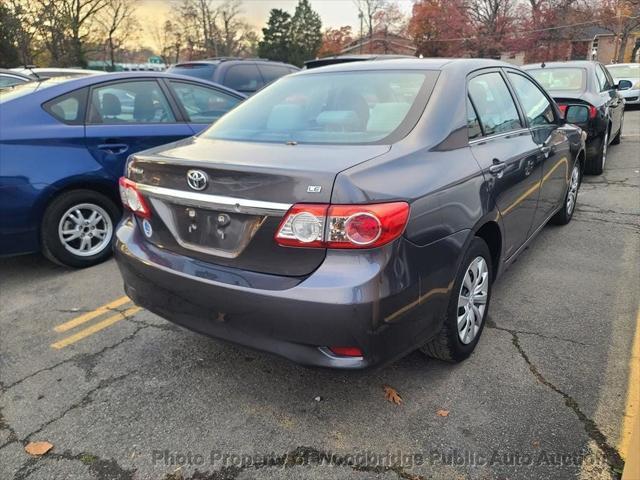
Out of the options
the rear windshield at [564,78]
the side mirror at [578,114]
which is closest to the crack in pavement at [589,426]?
the side mirror at [578,114]

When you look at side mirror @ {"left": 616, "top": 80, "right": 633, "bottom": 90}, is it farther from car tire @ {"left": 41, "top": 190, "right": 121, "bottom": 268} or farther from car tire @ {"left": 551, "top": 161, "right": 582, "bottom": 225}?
car tire @ {"left": 41, "top": 190, "right": 121, "bottom": 268}

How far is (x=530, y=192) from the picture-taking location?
11.6 feet

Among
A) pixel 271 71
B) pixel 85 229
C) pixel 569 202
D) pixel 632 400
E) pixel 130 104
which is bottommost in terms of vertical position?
pixel 632 400

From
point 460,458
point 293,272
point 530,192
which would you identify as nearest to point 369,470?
point 460,458

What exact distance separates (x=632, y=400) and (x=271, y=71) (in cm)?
860

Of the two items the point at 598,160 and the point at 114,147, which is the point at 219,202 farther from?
the point at 598,160

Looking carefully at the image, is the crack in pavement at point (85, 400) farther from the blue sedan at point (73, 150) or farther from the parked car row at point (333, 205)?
the blue sedan at point (73, 150)

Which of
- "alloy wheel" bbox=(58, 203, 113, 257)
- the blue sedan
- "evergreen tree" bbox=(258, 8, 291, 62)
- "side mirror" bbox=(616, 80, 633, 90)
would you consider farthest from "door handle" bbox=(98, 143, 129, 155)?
"evergreen tree" bbox=(258, 8, 291, 62)

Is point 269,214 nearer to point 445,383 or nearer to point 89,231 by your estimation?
point 445,383

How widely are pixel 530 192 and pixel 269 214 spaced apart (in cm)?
217

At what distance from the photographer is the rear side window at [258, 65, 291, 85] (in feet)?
31.5

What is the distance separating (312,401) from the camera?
264cm

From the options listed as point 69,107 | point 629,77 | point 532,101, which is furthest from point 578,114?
point 629,77

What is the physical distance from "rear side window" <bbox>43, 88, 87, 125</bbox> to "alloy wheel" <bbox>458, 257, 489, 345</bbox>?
136 inches
